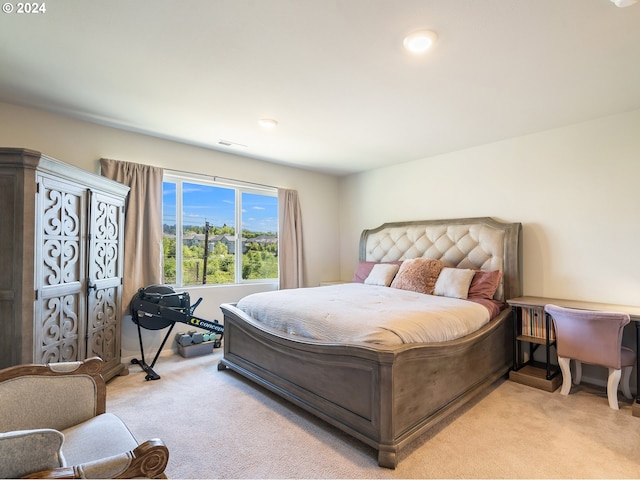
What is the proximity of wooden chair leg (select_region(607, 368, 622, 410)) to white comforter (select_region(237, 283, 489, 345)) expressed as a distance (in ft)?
3.06

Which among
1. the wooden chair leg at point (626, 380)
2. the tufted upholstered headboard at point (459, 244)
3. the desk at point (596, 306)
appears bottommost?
the wooden chair leg at point (626, 380)

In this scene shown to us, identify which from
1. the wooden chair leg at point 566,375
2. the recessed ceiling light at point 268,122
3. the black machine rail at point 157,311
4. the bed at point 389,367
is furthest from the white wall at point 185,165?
the wooden chair leg at point 566,375

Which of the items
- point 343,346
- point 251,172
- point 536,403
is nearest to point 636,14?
point 343,346

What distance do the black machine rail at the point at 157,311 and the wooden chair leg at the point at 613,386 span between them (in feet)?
11.9

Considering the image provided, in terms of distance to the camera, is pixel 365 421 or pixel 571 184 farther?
pixel 571 184

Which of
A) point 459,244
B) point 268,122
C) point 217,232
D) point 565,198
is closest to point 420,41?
point 268,122

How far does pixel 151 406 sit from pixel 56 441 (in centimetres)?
182

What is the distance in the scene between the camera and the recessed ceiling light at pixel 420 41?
1825 mm

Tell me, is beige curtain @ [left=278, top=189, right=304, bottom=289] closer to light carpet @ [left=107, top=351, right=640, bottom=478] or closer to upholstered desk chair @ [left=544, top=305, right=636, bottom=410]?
light carpet @ [left=107, top=351, right=640, bottom=478]

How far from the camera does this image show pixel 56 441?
36.9 inches

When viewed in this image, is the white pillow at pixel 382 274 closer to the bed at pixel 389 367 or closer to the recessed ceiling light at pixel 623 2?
the bed at pixel 389 367

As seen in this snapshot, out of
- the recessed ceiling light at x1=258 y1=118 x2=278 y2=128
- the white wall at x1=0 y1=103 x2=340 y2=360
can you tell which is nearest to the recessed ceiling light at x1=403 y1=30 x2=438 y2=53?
the recessed ceiling light at x1=258 y1=118 x2=278 y2=128

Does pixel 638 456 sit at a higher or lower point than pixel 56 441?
lower

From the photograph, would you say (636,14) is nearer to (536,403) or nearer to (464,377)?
(464,377)
